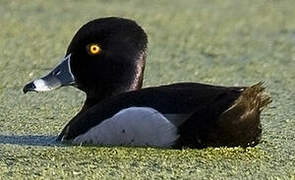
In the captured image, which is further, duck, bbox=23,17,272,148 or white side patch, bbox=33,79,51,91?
white side patch, bbox=33,79,51,91

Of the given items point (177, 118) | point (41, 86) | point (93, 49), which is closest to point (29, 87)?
point (41, 86)

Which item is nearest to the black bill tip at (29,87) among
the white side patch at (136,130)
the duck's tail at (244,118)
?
the white side patch at (136,130)

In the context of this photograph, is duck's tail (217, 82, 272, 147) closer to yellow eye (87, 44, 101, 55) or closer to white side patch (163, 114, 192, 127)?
white side patch (163, 114, 192, 127)

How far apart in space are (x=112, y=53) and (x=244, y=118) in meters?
0.65

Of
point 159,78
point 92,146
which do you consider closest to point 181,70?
point 159,78

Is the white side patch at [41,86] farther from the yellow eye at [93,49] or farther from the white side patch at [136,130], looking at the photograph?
the white side patch at [136,130]

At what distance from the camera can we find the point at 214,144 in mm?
3764

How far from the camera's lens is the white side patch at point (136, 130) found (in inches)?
147

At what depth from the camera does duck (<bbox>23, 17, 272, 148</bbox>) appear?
12.1ft

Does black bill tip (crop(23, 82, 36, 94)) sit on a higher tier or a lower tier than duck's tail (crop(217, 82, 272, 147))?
lower

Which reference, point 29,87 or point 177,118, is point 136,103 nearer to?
point 177,118

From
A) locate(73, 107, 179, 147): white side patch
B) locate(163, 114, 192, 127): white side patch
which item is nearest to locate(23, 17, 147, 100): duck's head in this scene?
locate(73, 107, 179, 147): white side patch

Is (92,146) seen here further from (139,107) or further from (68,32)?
(68,32)

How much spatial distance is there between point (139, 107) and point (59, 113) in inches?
45.2
